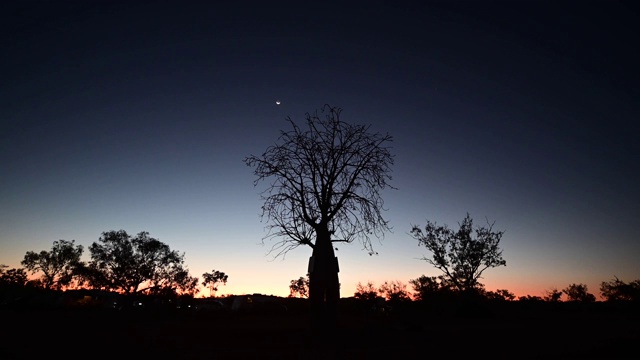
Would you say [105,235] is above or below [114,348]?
above

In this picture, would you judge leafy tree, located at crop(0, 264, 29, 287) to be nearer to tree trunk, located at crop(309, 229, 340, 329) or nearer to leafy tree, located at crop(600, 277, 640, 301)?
tree trunk, located at crop(309, 229, 340, 329)

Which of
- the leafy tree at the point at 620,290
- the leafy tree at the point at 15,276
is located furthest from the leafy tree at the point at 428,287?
the leafy tree at the point at 15,276

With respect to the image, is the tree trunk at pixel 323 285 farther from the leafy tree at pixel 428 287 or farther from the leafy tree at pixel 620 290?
the leafy tree at pixel 620 290

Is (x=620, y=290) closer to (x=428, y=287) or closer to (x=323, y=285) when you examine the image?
(x=428, y=287)

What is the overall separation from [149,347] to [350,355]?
17.5 feet

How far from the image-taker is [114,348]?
900cm

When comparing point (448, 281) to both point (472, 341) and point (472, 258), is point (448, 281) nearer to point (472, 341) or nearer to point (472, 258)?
point (472, 258)

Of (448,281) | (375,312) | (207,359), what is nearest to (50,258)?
(375,312)

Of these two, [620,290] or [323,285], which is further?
[620,290]

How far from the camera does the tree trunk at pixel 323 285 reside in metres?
12.3

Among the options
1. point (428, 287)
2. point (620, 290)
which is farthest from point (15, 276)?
point (620, 290)

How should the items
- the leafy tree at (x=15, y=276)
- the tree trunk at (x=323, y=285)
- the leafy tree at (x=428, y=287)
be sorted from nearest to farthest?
1. the tree trunk at (x=323, y=285)
2. the leafy tree at (x=428, y=287)
3. the leafy tree at (x=15, y=276)

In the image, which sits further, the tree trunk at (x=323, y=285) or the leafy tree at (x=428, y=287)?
the leafy tree at (x=428, y=287)

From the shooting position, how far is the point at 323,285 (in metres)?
12.4
